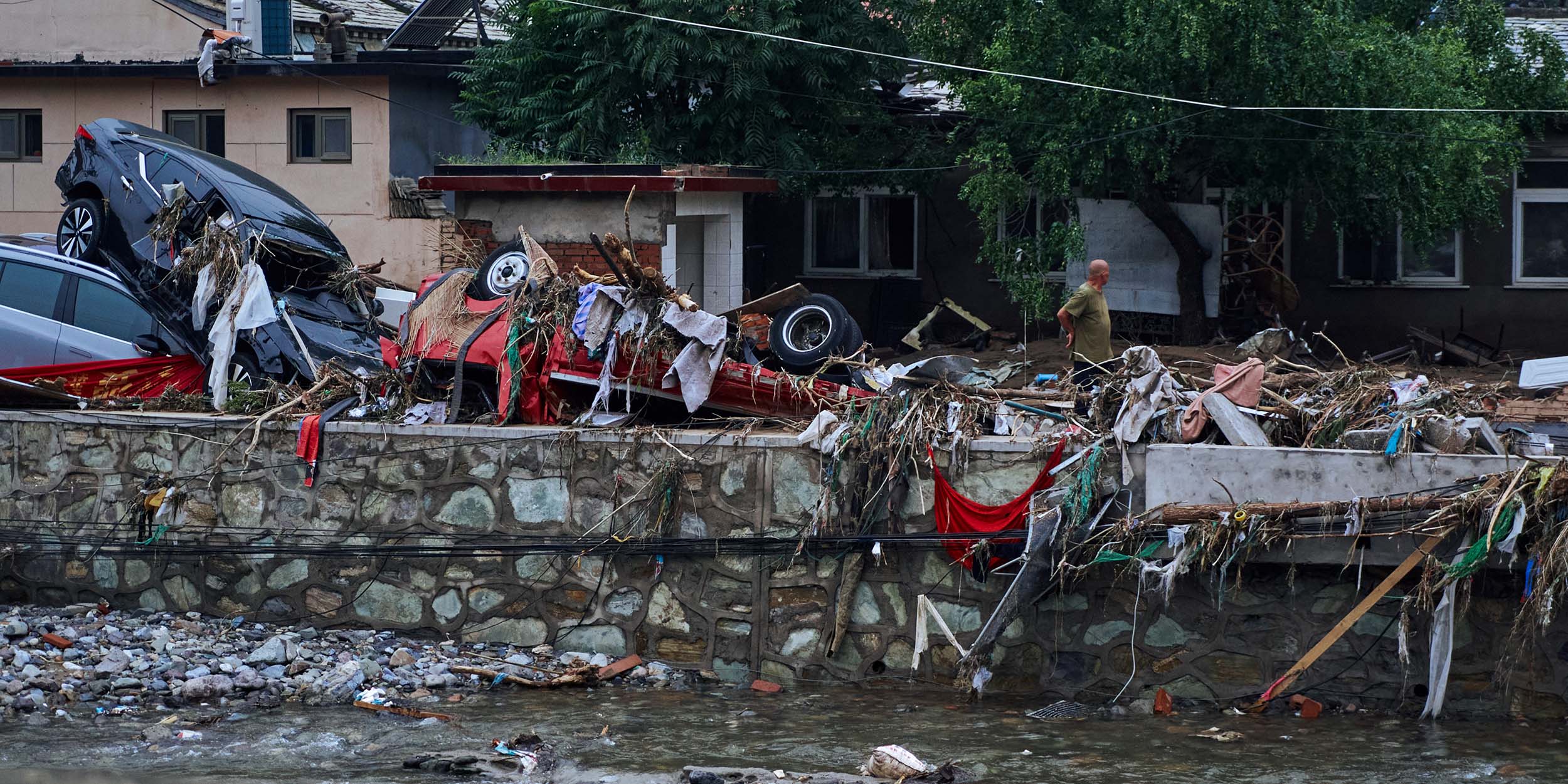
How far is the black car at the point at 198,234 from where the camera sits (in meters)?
11.6

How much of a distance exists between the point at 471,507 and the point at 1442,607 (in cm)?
599

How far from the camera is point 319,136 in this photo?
18.0 meters

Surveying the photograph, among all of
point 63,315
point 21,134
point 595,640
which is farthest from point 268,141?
point 595,640

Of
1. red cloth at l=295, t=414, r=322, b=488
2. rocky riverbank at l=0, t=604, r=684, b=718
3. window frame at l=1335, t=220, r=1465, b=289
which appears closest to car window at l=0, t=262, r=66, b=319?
rocky riverbank at l=0, t=604, r=684, b=718

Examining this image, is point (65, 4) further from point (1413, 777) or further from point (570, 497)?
point (1413, 777)

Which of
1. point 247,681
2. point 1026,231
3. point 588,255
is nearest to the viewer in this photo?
point 247,681

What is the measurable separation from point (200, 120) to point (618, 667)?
40.2ft

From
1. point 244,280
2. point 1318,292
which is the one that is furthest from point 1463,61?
point 244,280

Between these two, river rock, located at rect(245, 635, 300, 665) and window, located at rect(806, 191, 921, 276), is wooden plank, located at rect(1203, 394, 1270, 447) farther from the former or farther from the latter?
window, located at rect(806, 191, 921, 276)

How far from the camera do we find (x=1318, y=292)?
56.4ft

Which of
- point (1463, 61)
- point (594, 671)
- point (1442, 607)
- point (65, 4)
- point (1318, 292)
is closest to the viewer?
point (1442, 607)

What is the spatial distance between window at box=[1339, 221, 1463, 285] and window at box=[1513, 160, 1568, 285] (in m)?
0.66

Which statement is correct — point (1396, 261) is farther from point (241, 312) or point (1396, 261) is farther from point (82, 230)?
point (82, 230)

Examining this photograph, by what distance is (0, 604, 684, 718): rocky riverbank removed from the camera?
8.70 metres
